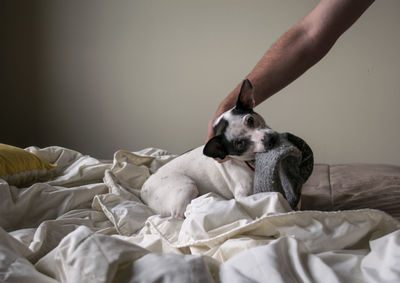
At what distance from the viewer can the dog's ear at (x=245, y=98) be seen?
59.8 inches

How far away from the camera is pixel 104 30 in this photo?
144 inches

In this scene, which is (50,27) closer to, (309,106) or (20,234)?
(309,106)

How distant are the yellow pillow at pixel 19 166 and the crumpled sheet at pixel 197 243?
0.51ft

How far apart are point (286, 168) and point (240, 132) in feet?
0.84

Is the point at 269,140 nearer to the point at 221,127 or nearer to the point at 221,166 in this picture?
the point at 221,127

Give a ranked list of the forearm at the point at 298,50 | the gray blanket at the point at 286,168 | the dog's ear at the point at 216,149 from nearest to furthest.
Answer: the gray blanket at the point at 286,168 → the dog's ear at the point at 216,149 → the forearm at the point at 298,50

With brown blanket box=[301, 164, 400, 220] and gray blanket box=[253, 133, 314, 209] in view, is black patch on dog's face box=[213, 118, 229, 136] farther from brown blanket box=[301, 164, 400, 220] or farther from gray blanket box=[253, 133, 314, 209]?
brown blanket box=[301, 164, 400, 220]

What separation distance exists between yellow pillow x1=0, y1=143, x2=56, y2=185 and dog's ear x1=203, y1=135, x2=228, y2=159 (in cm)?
75

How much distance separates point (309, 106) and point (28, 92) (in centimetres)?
245

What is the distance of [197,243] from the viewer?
3.06 ft

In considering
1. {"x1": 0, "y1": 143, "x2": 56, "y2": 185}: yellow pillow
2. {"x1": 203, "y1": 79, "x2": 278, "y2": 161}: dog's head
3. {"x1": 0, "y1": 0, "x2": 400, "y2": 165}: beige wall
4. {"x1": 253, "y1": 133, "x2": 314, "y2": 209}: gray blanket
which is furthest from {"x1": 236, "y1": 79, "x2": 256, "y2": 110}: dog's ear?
{"x1": 0, "y1": 0, "x2": 400, "y2": 165}: beige wall

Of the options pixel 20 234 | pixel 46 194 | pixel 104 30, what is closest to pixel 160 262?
pixel 20 234

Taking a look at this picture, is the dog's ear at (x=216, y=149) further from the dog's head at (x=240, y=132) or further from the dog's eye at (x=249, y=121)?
the dog's eye at (x=249, y=121)

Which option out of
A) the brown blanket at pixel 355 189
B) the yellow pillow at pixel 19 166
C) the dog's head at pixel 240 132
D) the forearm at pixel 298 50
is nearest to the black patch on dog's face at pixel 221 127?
the dog's head at pixel 240 132
